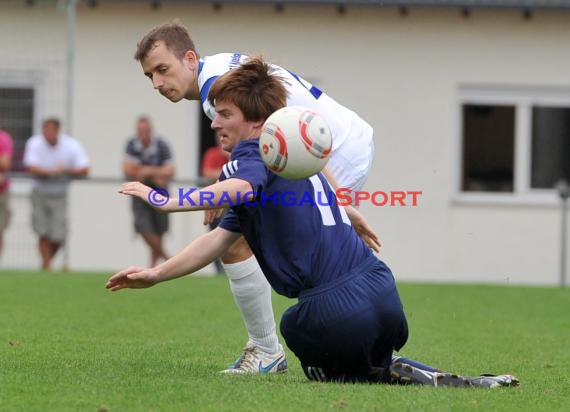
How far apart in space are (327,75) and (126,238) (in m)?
4.33

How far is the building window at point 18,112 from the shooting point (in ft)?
72.4

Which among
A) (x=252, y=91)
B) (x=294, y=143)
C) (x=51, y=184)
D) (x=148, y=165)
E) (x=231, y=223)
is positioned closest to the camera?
(x=294, y=143)

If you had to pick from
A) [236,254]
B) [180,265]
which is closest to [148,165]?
[236,254]

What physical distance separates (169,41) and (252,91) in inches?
49.0

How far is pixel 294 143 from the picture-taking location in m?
5.89

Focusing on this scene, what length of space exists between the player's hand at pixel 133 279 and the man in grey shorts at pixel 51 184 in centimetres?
1300

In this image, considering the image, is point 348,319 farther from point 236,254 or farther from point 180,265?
point 236,254

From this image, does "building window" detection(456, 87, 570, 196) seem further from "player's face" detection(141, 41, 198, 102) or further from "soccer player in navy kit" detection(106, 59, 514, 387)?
"soccer player in navy kit" detection(106, 59, 514, 387)

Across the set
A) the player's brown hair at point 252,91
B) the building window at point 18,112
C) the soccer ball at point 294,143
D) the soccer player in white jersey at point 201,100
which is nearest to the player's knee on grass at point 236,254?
the soccer player in white jersey at point 201,100

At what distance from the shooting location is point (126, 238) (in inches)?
881

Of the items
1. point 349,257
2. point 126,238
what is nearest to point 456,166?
point 126,238

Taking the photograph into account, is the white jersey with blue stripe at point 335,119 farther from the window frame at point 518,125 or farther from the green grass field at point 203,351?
the window frame at point 518,125

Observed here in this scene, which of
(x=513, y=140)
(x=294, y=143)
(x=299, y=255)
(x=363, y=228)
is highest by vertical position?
(x=513, y=140)

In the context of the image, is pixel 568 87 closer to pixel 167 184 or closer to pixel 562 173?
pixel 562 173
